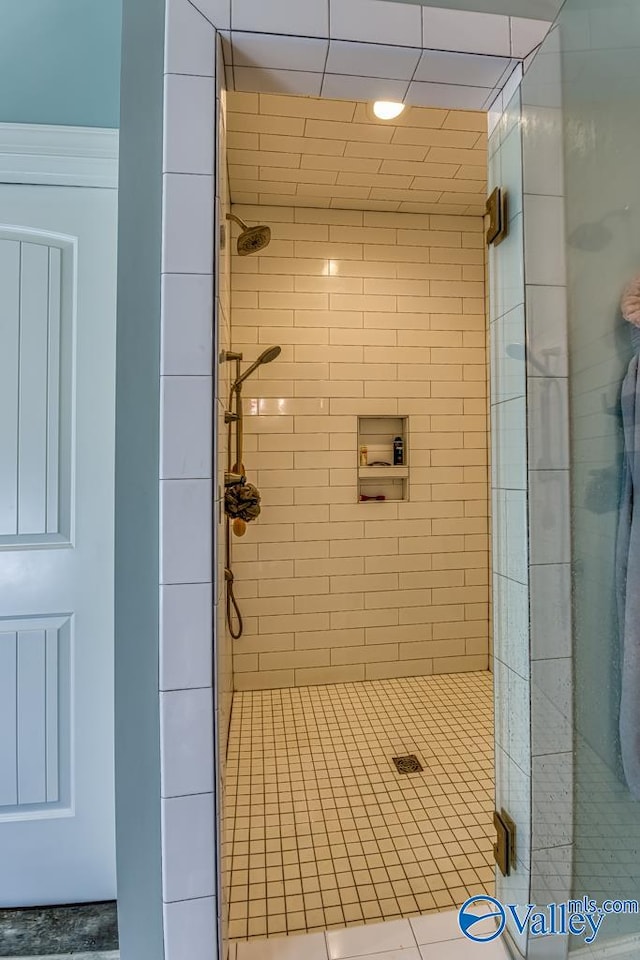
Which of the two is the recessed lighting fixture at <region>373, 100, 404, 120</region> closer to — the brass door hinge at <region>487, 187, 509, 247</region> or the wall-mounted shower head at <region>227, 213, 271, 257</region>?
the wall-mounted shower head at <region>227, 213, 271, 257</region>

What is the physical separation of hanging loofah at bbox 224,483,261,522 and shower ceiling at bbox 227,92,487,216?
1481 mm

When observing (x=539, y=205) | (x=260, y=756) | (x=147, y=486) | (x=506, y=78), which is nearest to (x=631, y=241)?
(x=539, y=205)

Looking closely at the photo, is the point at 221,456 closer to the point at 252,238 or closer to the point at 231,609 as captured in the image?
the point at 252,238

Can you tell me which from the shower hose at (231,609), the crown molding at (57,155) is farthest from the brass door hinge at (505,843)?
the crown molding at (57,155)

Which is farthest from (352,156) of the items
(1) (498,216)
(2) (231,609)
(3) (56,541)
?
(2) (231,609)

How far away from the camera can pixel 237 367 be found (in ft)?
7.72

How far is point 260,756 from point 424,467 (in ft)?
5.60

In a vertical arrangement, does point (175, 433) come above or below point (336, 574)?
above

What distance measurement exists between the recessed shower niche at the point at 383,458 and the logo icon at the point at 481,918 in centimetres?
176

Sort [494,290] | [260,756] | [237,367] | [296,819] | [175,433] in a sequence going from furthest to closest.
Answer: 1. [237,367]
2. [260,756]
3. [296,819]
4. [494,290]
5. [175,433]

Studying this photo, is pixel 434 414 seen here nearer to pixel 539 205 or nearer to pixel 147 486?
pixel 539 205

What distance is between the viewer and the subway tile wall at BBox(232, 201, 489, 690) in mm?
2535

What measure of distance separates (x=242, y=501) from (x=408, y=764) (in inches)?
50.3

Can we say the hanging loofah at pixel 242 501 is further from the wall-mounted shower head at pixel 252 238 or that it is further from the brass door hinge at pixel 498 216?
the brass door hinge at pixel 498 216
